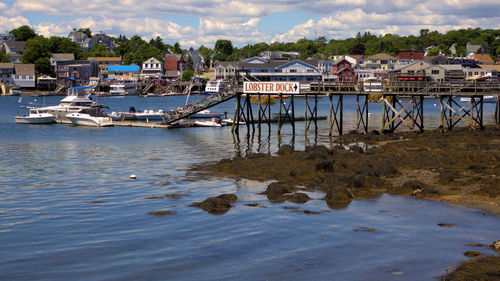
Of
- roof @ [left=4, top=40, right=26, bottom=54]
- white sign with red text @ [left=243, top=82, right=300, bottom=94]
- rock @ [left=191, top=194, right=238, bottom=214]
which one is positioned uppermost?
roof @ [left=4, top=40, right=26, bottom=54]

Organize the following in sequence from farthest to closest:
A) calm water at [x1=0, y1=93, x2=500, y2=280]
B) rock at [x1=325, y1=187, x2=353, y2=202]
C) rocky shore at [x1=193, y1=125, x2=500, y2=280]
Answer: rocky shore at [x1=193, y1=125, x2=500, y2=280] → rock at [x1=325, y1=187, x2=353, y2=202] → calm water at [x1=0, y1=93, x2=500, y2=280]

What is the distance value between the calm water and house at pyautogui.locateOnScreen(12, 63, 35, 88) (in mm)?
142455

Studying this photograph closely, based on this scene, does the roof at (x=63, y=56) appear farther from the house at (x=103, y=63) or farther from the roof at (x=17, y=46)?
the roof at (x=17, y=46)

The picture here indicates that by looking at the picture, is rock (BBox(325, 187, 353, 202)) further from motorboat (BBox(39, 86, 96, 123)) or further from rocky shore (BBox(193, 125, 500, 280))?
motorboat (BBox(39, 86, 96, 123))

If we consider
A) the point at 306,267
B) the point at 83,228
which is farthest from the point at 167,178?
the point at 306,267

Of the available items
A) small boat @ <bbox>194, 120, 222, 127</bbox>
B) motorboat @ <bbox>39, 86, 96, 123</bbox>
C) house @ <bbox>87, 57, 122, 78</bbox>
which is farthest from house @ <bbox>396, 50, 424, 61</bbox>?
motorboat @ <bbox>39, 86, 96, 123</bbox>

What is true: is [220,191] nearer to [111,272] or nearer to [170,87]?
[111,272]

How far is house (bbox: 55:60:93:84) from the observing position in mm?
177500

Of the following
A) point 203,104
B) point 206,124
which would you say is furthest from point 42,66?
point 203,104

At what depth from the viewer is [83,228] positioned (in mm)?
20297

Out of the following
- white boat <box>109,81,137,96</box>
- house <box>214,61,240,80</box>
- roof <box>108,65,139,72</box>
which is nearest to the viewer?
white boat <box>109,81,137,96</box>

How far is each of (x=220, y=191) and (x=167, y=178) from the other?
5226 mm

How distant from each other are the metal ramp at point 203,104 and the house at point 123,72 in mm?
120877

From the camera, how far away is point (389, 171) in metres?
28.7
